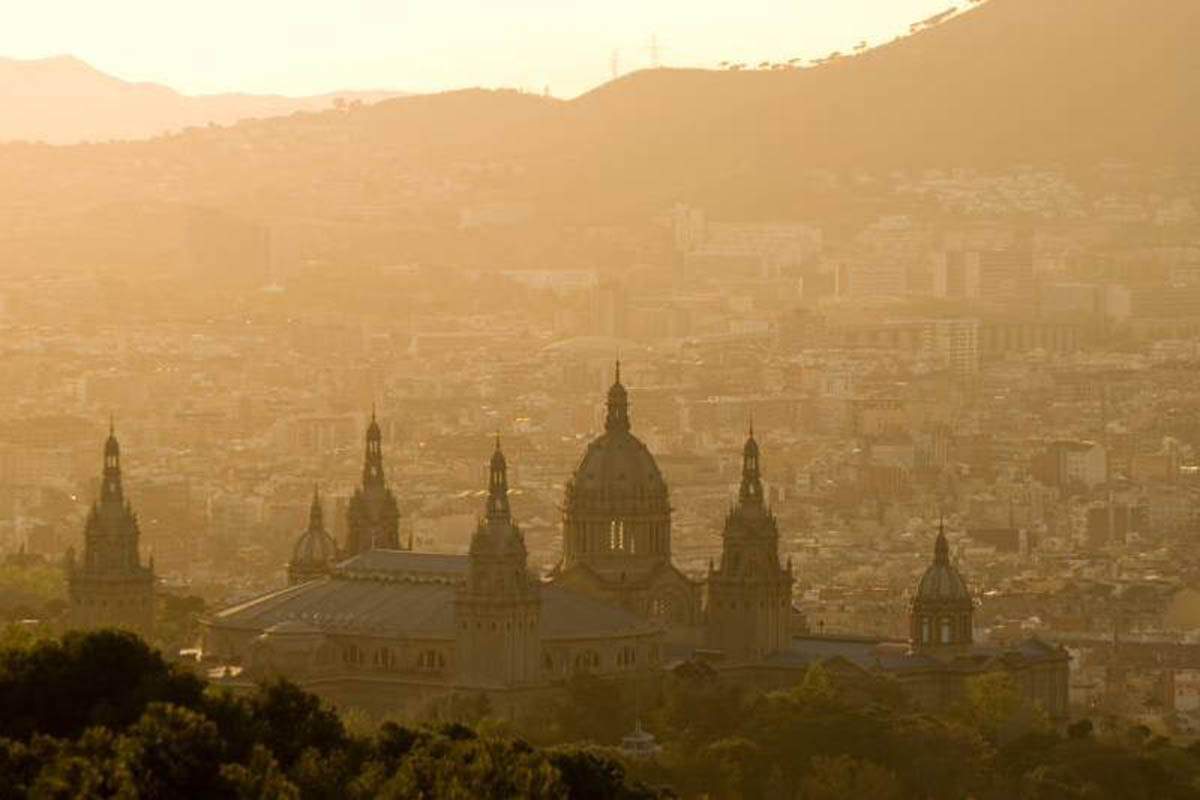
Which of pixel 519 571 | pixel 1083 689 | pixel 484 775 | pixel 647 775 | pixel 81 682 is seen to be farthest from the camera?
pixel 1083 689

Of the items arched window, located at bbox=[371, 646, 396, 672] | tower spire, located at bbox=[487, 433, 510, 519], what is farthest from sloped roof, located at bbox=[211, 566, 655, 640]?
tower spire, located at bbox=[487, 433, 510, 519]

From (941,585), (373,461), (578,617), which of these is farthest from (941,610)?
(373,461)

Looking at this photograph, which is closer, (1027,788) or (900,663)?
(1027,788)

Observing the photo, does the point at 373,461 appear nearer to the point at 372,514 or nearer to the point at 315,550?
the point at 372,514

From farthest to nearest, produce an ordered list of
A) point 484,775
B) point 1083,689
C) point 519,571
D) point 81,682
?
1. point 1083,689
2. point 519,571
3. point 81,682
4. point 484,775

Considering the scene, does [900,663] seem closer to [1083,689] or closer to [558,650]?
[558,650]

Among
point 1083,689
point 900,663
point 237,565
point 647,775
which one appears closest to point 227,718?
point 647,775

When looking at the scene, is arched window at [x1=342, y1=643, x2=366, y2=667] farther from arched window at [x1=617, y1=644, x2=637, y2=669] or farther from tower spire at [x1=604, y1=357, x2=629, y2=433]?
tower spire at [x1=604, y1=357, x2=629, y2=433]

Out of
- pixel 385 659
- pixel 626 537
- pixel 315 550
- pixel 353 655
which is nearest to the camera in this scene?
pixel 385 659
